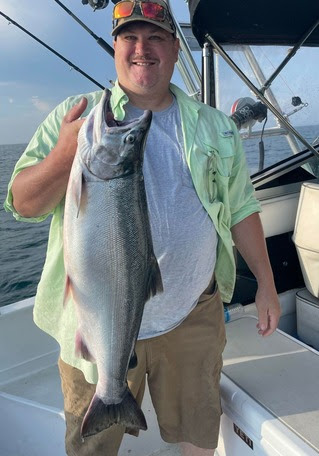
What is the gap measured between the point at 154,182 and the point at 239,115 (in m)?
1.86

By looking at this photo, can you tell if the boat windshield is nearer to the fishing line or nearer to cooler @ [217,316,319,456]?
the fishing line

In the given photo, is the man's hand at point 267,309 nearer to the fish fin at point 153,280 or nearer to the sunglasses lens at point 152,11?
the fish fin at point 153,280

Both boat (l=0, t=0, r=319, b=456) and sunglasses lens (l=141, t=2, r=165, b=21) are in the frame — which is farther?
boat (l=0, t=0, r=319, b=456)

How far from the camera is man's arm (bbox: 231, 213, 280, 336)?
2.28 meters

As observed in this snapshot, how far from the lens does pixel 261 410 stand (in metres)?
2.16

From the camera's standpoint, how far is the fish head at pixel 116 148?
57.7 inches

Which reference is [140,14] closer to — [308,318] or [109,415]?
[109,415]

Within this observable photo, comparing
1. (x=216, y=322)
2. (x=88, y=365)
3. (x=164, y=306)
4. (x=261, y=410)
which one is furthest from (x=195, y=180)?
(x=261, y=410)

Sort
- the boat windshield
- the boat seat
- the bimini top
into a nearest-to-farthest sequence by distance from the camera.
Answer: the bimini top, the boat seat, the boat windshield

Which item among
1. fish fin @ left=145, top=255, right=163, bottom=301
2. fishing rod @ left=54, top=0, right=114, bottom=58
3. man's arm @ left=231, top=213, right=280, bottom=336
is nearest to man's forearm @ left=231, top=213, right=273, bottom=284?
man's arm @ left=231, top=213, right=280, bottom=336

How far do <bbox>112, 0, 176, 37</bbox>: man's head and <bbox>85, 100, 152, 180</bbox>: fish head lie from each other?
61 cm

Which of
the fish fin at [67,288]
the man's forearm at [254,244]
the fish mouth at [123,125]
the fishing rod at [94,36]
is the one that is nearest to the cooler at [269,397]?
the man's forearm at [254,244]

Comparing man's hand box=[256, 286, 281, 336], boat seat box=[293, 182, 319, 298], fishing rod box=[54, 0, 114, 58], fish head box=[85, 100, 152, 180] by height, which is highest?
fishing rod box=[54, 0, 114, 58]

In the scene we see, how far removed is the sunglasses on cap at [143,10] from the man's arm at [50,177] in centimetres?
58
